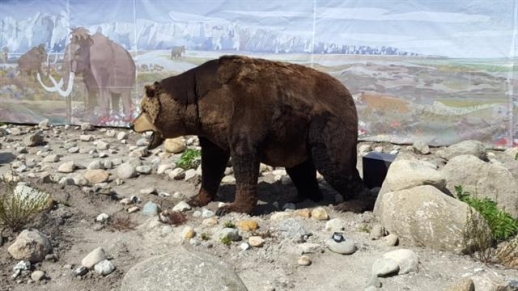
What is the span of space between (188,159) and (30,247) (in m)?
4.26

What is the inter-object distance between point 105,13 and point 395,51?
20.4 feet

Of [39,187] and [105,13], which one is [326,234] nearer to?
[39,187]

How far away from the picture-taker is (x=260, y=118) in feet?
20.8

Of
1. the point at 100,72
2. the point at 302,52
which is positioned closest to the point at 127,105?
the point at 100,72

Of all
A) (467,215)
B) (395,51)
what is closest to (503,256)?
(467,215)

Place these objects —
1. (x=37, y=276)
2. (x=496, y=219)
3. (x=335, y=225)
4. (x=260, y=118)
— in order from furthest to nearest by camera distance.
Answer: (x=260, y=118)
(x=335, y=225)
(x=496, y=219)
(x=37, y=276)

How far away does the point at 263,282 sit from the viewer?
15.5 ft

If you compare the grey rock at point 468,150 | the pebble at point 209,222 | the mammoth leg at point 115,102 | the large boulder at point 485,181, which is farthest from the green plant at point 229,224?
the mammoth leg at point 115,102

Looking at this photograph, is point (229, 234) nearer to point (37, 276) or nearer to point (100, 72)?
point (37, 276)

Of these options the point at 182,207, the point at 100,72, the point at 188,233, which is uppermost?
the point at 100,72

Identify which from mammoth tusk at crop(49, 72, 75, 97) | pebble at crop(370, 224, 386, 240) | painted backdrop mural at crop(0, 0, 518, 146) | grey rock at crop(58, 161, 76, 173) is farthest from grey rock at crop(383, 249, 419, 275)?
mammoth tusk at crop(49, 72, 75, 97)

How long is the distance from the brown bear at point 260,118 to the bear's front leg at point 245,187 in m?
0.01

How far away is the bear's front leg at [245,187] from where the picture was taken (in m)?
6.43

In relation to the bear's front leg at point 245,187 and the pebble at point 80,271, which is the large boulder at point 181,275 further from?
the bear's front leg at point 245,187
